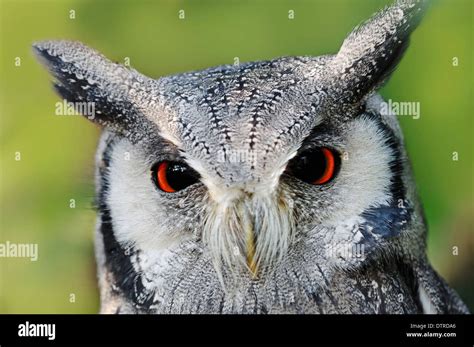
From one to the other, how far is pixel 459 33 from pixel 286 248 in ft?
3.75

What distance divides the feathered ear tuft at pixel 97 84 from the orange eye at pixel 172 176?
0.15m

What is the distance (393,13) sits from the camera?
2.04m

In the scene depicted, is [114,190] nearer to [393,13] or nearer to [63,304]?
[63,304]

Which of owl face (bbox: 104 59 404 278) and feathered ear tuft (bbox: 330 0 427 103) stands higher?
feathered ear tuft (bbox: 330 0 427 103)

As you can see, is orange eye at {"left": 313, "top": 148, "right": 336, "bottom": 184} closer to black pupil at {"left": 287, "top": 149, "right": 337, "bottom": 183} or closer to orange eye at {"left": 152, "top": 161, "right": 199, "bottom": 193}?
black pupil at {"left": 287, "top": 149, "right": 337, "bottom": 183}

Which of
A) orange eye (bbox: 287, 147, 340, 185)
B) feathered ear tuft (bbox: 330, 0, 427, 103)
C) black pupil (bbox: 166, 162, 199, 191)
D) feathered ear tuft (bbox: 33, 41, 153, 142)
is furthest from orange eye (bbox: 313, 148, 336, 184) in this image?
feathered ear tuft (bbox: 33, 41, 153, 142)

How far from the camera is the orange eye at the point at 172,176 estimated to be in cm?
189

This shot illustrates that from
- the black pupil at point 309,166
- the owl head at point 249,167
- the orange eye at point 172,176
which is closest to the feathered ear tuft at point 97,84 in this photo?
the owl head at point 249,167

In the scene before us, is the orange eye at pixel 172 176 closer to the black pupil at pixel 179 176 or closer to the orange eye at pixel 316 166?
the black pupil at pixel 179 176

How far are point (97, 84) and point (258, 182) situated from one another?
599 mm

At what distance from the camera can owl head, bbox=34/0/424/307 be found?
6.01 ft

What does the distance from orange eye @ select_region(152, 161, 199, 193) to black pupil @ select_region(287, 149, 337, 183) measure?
0.26m

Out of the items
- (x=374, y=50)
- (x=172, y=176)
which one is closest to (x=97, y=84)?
(x=172, y=176)

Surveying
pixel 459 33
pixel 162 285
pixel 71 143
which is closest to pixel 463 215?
pixel 459 33
